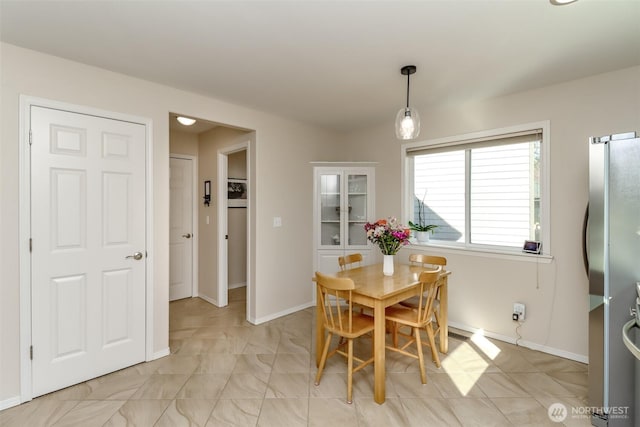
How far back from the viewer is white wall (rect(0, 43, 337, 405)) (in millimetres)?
2041

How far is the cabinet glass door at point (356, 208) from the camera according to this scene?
4.09m

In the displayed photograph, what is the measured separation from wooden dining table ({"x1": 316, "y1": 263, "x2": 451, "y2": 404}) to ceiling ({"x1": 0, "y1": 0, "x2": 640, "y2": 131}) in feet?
5.54

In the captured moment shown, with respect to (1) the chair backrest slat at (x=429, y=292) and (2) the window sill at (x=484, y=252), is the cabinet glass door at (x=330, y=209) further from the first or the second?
(1) the chair backrest slat at (x=429, y=292)

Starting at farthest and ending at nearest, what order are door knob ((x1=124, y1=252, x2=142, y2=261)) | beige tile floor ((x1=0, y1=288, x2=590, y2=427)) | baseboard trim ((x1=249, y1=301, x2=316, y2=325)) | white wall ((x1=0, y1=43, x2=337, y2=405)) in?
baseboard trim ((x1=249, y1=301, x2=316, y2=325)), door knob ((x1=124, y1=252, x2=142, y2=261)), white wall ((x1=0, y1=43, x2=337, y2=405)), beige tile floor ((x1=0, y1=288, x2=590, y2=427))

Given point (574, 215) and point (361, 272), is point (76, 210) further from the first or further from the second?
point (574, 215)

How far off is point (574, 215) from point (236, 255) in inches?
176

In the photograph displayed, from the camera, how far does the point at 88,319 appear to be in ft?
7.74

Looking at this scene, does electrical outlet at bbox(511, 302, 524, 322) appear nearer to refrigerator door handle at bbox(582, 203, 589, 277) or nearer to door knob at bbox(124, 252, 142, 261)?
refrigerator door handle at bbox(582, 203, 589, 277)

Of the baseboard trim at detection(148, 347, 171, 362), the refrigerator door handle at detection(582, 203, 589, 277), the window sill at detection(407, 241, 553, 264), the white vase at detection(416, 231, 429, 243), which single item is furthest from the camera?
the white vase at detection(416, 231, 429, 243)

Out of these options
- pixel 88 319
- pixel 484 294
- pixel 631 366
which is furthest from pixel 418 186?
pixel 88 319

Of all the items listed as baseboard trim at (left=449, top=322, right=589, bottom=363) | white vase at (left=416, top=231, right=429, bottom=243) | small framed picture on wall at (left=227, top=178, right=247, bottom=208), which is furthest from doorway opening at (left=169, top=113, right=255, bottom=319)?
baseboard trim at (left=449, top=322, right=589, bottom=363)

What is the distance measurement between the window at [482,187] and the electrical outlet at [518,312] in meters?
0.53

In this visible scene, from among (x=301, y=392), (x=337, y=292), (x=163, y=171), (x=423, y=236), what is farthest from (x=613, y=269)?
(x=163, y=171)

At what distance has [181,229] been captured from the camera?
443cm
